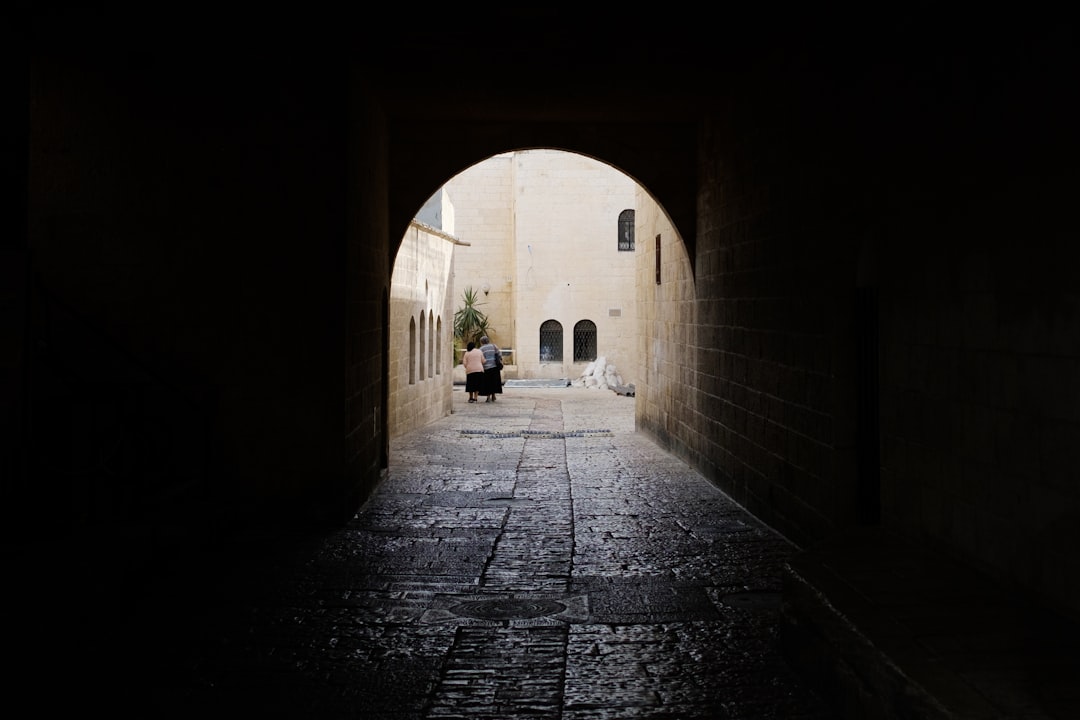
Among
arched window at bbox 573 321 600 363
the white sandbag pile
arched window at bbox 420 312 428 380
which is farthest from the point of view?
arched window at bbox 573 321 600 363

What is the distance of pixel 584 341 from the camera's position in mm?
32531

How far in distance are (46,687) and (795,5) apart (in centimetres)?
573

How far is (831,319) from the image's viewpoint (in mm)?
6664

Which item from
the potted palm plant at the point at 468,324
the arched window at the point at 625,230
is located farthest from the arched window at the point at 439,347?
the arched window at the point at 625,230

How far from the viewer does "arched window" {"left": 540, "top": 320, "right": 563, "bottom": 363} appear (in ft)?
107

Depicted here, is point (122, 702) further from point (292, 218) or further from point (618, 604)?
point (292, 218)

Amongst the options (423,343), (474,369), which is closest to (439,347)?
(423,343)

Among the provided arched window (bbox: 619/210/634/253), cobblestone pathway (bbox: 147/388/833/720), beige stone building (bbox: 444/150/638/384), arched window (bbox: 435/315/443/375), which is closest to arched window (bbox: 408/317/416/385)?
arched window (bbox: 435/315/443/375)

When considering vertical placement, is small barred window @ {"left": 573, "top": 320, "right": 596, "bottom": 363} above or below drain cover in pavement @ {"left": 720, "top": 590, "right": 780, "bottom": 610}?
above

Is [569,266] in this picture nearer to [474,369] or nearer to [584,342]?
[584,342]

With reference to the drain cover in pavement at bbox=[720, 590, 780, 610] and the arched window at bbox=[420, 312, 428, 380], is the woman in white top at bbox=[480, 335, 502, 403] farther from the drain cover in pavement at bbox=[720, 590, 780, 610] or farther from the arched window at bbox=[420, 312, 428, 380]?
the drain cover in pavement at bbox=[720, 590, 780, 610]

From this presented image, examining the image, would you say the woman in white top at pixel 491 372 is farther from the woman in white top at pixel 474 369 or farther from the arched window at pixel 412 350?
the arched window at pixel 412 350

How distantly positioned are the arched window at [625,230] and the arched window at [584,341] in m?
2.62

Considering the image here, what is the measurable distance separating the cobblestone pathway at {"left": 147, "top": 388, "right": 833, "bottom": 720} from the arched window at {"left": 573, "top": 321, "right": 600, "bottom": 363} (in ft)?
74.0
